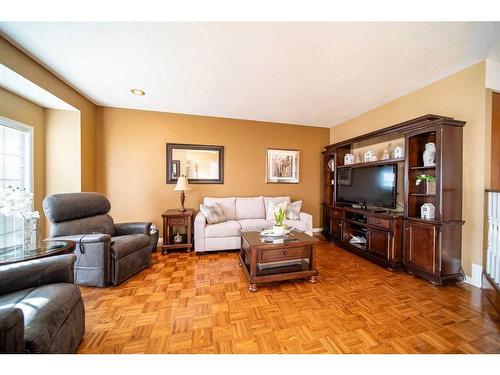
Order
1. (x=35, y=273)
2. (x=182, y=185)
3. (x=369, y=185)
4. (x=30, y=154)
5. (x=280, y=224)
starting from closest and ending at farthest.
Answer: (x=35, y=273) → (x=280, y=224) → (x=30, y=154) → (x=369, y=185) → (x=182, y=185)

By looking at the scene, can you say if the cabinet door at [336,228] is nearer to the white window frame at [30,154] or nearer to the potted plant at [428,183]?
the potted plant at [428,183]

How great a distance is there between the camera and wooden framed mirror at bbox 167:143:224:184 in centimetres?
350

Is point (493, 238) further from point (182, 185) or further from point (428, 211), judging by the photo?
point (182, 185)

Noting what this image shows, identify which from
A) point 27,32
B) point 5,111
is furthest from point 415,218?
point 5,111

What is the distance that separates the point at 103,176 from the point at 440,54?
4.83 m

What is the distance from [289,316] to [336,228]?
2.31m

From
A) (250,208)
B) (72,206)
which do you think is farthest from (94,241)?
(250,208)

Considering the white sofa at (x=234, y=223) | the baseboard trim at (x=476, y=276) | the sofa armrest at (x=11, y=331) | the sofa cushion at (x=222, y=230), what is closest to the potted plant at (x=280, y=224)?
the white sofa at (x=234, y=223)

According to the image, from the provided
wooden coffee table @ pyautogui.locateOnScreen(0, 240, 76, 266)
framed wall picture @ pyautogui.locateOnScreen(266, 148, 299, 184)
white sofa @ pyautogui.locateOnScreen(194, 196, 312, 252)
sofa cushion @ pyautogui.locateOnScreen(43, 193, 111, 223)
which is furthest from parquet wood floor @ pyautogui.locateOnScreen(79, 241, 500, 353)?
framed wall picture @ pyautogui.locateOnScreen(266, 148, 299, 184)

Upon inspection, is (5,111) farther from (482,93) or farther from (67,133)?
(482,93)

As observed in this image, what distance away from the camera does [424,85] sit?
249cm

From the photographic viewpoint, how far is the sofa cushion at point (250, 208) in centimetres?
359

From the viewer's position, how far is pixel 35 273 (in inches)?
47.3

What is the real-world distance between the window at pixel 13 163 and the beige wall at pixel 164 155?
2.74ft
